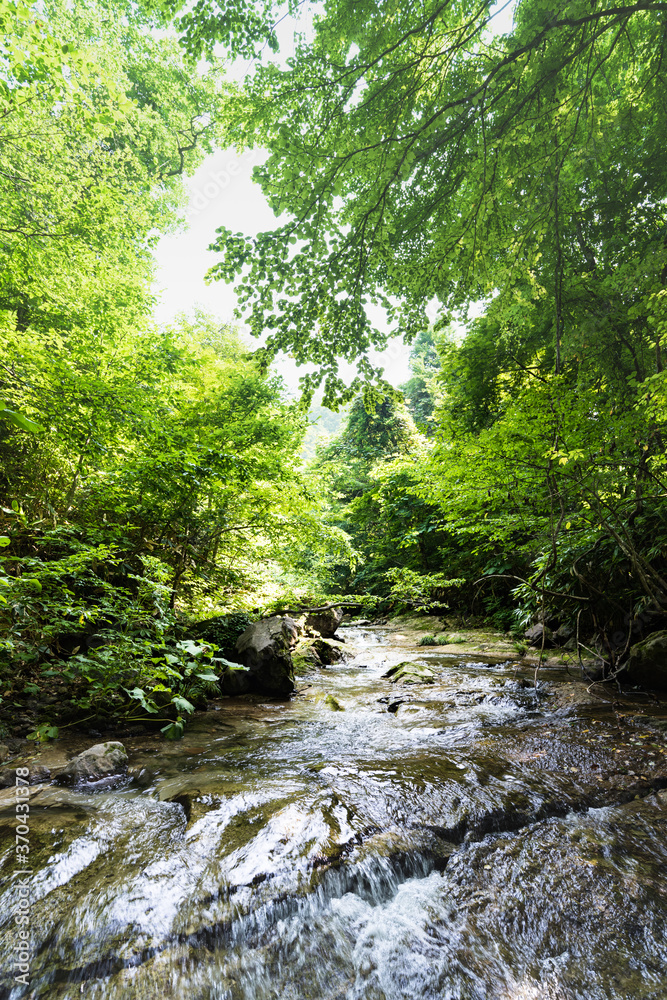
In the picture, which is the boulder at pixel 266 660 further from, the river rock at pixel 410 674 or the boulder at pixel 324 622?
the boulder at pixel 324 622

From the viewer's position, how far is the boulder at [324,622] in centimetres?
1090

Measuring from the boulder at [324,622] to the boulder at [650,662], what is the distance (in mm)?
6937

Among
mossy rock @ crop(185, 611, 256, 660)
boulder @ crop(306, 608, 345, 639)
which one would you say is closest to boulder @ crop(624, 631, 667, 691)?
mossy rock @ crop(185, 611, 256, 660)

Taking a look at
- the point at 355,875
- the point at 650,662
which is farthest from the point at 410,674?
the point at 355,875

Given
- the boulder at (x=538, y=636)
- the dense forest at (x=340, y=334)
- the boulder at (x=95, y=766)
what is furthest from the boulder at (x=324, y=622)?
the boulder at (x=95, y=766)

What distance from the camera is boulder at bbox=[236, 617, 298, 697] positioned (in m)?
6.18

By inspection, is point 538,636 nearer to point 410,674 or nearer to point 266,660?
point 410,674

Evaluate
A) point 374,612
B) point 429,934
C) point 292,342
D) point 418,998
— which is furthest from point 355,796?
point 374,612

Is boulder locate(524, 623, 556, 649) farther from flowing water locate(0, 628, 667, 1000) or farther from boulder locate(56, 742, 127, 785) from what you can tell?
boulder locate(56, 742, 127, 785)

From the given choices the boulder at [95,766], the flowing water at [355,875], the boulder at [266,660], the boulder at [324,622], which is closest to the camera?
the flowing water at [355,875]

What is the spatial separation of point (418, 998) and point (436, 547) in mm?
15071

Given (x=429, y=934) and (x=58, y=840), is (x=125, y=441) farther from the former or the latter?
(x=429, y=934)

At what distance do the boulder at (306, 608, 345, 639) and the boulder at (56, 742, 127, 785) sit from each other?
7199 mm

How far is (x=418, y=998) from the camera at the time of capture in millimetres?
1819
